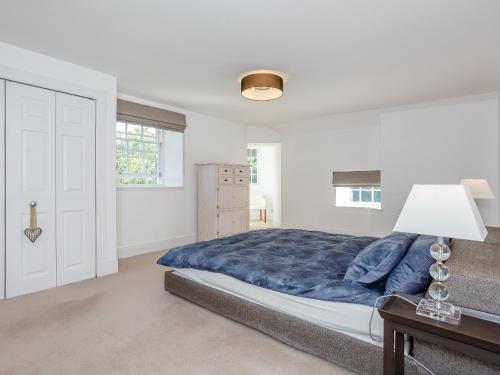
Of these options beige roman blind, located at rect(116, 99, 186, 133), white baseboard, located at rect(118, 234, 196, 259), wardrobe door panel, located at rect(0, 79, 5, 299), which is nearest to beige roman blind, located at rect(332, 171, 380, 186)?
white baseboard, located at rect(118, 234, 196, 259)

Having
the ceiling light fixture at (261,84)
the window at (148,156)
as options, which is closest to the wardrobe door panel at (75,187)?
the window at (148,156)

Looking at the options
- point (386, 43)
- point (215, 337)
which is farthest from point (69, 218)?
point (386, 43)

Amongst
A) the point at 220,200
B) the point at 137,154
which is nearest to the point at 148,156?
the point at 137,154

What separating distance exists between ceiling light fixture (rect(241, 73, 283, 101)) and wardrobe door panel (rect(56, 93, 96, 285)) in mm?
1752

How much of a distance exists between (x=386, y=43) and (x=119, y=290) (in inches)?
137

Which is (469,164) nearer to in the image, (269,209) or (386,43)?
(386,43)

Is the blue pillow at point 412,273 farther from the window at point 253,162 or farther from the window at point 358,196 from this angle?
the window at point 253,162

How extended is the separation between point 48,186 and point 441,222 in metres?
3.37

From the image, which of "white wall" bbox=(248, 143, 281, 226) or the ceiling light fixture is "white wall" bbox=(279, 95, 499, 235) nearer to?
"white wall" bbox=(248, 143, 281, 226)

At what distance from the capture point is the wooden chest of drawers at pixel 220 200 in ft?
16.3

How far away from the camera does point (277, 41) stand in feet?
8.72

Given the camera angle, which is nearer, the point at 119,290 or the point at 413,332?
the point at 413,332

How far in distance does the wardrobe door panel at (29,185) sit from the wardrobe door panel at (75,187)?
0.07 m

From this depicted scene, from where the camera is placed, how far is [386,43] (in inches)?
106
